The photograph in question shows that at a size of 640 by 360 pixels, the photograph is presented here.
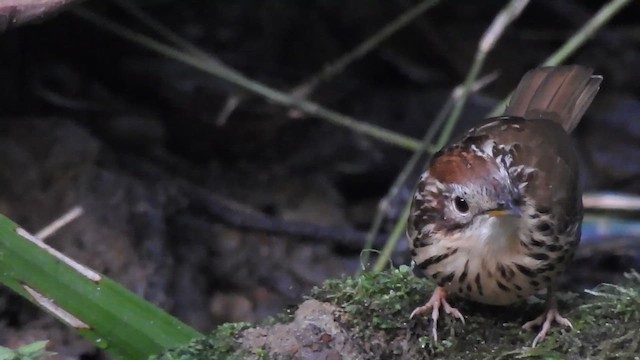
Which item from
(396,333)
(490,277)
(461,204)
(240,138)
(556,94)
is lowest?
(396,333)

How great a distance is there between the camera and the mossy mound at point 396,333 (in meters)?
2.29

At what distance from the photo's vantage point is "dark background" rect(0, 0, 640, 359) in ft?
12.9

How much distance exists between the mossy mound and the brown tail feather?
79 centimetres

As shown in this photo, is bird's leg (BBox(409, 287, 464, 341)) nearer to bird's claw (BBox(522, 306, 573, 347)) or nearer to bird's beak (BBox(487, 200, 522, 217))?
bird's claw (BBox(522, 306, 573, 347))

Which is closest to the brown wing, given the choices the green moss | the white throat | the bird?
the bird

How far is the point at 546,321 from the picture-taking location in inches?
94.4

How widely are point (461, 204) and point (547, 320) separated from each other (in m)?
0.36

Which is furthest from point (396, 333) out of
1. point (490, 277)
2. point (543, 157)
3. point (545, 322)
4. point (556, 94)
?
point (556, 94)

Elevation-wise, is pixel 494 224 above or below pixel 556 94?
below

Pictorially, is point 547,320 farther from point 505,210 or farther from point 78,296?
point 78,296

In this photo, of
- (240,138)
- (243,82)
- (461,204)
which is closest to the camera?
(461,204)

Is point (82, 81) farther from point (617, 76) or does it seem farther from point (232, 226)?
point (617, 76)

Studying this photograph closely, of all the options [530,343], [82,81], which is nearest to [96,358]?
[82,81]

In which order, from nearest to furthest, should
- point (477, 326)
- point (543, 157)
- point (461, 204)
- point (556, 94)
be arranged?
point (461, 204), point (477, 326), point (543, 157), point (556, 94)
